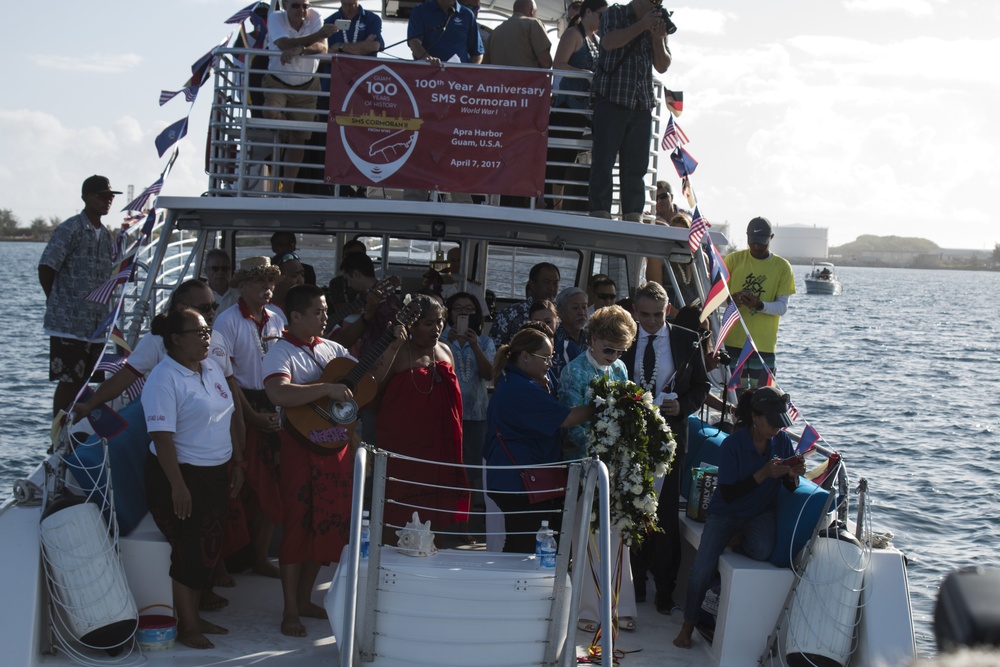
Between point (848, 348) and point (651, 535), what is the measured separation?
41.3 meters

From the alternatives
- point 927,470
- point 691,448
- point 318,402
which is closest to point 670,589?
point 691,448

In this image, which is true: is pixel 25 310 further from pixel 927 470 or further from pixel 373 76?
pixel 373 76

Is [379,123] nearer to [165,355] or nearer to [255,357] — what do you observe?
[255,357]

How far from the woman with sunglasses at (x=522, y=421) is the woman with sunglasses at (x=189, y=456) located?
143 cm

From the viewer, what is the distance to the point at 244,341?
639 centimetres

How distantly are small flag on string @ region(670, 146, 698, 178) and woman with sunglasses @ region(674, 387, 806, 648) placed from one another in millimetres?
3460

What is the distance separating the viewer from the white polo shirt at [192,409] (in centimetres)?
536

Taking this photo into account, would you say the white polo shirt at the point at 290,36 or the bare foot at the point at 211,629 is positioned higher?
the white polo shirt at the point at 290,36

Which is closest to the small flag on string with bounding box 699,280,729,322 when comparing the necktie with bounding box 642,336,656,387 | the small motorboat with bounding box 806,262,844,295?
the necktie with bounding box 642,336,656,387

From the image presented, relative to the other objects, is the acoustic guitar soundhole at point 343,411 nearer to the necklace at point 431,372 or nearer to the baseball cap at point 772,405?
the necklace at point 431,372

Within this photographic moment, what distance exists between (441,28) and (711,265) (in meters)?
3.15

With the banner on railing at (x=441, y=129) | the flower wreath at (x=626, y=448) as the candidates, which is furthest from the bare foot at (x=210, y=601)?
the banner on railing at (x=441, y=129)

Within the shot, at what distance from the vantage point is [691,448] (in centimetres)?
726

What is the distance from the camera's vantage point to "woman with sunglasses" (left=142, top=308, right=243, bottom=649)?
5402 mm
